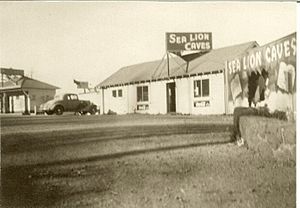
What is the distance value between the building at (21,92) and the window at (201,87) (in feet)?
3.81

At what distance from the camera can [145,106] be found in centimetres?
343

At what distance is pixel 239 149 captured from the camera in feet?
10.7

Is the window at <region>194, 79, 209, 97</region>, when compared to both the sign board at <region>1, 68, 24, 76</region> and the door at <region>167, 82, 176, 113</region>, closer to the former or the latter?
the door at <region>167, 82, 176, 113</region>

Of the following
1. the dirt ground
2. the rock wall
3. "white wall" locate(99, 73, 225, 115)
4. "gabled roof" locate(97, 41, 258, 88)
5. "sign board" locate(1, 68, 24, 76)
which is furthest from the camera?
"white wall" locate(99, 73, 225, 115)

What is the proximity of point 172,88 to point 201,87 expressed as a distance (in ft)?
0.82

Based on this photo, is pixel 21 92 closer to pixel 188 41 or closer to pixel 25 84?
pixel 25 84

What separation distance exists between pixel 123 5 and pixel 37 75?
0.84 metres

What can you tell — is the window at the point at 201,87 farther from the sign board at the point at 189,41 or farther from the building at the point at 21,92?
the building at the point at 21,92

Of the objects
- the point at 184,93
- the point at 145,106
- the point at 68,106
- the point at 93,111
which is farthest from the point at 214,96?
the point at 68,106

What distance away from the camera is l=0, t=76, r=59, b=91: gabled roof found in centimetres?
304

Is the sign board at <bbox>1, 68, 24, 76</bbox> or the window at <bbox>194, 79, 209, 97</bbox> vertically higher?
the sign board at <bbox>1, 68, 24, 76</bbox>

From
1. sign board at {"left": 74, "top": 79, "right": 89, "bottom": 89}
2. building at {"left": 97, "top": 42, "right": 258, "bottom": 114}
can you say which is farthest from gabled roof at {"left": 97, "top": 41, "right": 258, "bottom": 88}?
sign board at {"left": 74, "top": 79, "right": 89, "bottom": 89}

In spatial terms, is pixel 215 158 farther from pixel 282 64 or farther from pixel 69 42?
pixel 69 42

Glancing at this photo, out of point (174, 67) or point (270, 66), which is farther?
point (174, 67)
